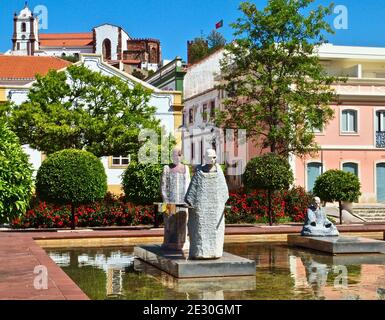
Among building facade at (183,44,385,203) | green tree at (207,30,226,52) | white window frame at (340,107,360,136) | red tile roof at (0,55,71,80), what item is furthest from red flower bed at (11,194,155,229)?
green tree at (207,30,226,52)

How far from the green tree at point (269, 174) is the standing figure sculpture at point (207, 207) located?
12.1 metres

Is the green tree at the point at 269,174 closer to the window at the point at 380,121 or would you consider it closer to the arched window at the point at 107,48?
the window at the point at 380,121

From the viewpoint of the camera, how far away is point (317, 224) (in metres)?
16.1

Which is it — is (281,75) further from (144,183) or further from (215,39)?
(215,39)

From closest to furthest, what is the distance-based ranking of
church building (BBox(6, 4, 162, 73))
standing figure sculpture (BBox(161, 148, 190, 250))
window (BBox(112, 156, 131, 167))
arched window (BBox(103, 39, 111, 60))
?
1. standing figure sculpture (BBox(161, 148, 190, 250))
2. window (BBox(112, 156, 131, 167))
3. church building (BBox(6, 4, 162, 73))
4. arched window (BBox(103, 39, 111, 60))

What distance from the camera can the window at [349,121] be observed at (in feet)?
A: 110

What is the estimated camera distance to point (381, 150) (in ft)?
111

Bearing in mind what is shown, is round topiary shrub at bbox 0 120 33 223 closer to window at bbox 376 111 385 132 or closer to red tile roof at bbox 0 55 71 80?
window at bbox 376 111 385 132

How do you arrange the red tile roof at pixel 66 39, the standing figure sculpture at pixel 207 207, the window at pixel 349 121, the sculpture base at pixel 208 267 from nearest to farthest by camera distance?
the sculpture base at pixel 208 267, the standing figure sculpture at pixel 207 207, the window at pixel 349 121, the red tile roof at pixel 66 39

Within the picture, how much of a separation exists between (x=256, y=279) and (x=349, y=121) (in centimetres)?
2425

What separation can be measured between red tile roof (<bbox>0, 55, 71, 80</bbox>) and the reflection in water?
31489 mm

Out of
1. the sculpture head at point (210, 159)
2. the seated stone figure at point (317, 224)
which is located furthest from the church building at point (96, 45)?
the sculpture head at point (210, 159)

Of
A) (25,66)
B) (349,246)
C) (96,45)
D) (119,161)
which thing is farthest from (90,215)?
(96,45)

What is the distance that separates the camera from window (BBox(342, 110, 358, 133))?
33.5m
